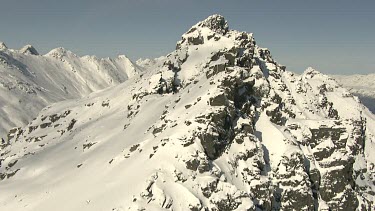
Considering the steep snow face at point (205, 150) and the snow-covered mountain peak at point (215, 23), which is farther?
the snow-covered mountain peak at point (215, 23)

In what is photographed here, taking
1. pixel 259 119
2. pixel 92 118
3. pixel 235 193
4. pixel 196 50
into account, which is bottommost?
pixel 235 193

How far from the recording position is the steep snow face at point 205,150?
6400 cm

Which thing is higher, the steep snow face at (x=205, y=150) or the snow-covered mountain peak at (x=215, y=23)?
the snow-covered mountain peak at (x=215, y=23)

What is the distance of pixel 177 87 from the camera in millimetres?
109938

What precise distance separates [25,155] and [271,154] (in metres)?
65.1

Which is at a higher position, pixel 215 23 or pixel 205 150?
pixel 215 23

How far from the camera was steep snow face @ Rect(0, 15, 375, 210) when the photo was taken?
64.0 metres

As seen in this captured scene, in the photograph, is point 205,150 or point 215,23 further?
point 215,23

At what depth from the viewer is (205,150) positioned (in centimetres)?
6981

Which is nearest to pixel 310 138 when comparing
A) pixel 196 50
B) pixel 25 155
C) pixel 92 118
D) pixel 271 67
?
pixel 271 67

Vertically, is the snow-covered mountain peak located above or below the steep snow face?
above

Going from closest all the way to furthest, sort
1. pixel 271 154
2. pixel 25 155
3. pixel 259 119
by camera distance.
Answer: pixel 271 154
pixel 259 119
pixel 25 155

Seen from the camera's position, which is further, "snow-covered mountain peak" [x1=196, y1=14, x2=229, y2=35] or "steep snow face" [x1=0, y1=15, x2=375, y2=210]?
"snow-covered mountain peak" [x1=196, y1=14, x2=229, y2=35]

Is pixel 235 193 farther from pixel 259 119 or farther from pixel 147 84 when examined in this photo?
pixel 147 84
